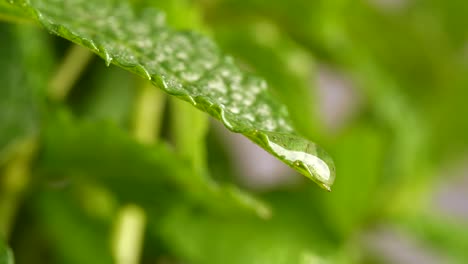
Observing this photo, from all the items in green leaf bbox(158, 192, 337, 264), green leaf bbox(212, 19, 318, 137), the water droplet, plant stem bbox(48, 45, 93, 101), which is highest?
green leaf bbox(212, 19, 318, 137)

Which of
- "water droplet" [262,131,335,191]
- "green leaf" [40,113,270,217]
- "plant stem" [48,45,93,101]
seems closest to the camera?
"water droplet" [262,131,335,191]

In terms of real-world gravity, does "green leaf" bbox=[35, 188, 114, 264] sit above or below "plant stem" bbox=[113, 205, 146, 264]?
below

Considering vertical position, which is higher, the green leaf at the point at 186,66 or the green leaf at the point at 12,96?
the green leaf at the point at 186,66

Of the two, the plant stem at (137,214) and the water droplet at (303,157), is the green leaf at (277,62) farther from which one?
the water droplet at (303,157)

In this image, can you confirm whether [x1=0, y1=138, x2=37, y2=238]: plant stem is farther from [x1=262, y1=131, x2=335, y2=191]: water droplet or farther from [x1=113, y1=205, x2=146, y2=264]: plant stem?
[x1=262, y1=131, x2=335, y2=191]: water droplet

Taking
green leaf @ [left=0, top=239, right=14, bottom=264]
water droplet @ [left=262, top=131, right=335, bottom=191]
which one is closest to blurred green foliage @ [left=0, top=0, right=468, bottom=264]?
green leaf @ [left=0, top=239, right=14, bottom=264]

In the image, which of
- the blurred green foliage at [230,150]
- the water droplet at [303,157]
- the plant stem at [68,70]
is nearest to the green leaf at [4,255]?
the blurred green foliage at [230,150]
